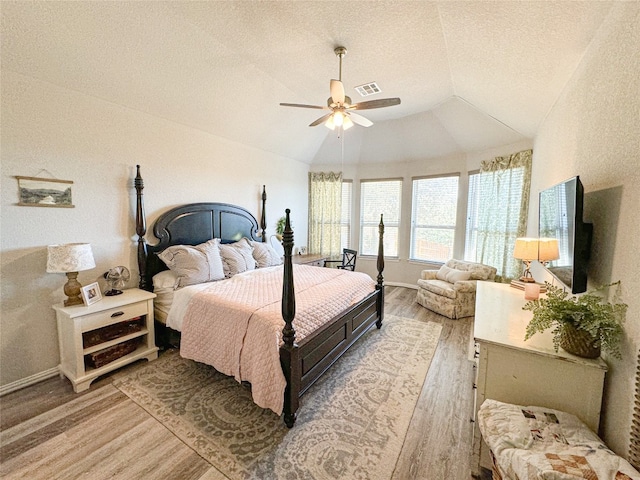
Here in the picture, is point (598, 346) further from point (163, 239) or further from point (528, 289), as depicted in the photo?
point (163, 239)

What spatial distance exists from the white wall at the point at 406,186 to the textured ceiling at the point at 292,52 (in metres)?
1.03

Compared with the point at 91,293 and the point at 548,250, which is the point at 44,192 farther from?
the point at 548,250

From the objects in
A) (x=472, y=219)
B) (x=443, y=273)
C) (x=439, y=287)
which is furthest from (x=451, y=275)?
(x=472, y=219)

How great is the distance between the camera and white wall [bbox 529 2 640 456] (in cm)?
118

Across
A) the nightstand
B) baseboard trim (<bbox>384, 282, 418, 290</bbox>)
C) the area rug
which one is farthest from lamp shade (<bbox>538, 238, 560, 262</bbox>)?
the nightstand

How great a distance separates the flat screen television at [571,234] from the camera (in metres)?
1.48

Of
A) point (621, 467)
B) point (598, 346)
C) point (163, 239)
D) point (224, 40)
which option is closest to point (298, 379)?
point (621, 467)

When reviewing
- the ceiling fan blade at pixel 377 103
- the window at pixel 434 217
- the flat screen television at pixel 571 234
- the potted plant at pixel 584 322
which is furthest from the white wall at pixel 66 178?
the window at pixel 434 217

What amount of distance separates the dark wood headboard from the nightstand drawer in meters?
0.46

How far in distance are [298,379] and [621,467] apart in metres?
1.63

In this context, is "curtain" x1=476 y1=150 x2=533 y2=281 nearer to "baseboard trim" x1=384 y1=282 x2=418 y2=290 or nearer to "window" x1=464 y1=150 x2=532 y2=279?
"window" x1=464 y1=150 x2=532 y2=279

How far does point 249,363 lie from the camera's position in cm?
200

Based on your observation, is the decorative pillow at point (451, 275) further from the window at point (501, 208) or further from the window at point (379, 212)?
the window at point (379, 212)

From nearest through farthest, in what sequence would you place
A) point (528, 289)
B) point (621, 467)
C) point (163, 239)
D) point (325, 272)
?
point (621, 467) < point (528, 289) < point (163, 239) < point (325, 272)
